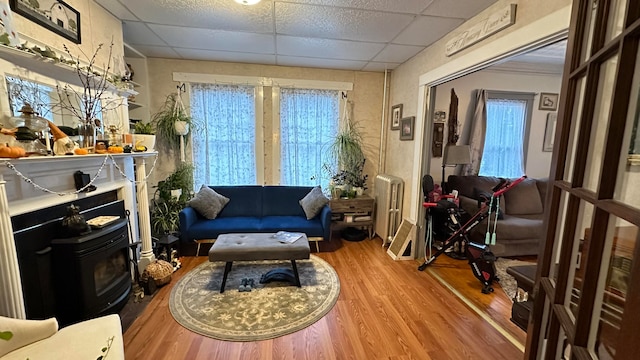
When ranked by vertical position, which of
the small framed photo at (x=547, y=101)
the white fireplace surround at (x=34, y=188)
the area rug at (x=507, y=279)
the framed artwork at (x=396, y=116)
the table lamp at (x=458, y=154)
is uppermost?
the small framed photo at (x=547, y=101)

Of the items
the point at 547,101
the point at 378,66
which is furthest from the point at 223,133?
the point at 547,101

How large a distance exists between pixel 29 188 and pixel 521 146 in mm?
5598

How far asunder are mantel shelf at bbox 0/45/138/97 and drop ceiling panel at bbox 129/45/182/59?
1345 millimetres

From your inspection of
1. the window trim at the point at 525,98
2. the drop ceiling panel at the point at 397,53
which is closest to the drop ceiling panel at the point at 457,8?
the drop ceiling panel at the point at 397,53

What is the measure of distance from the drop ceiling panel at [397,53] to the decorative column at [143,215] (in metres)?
2.95

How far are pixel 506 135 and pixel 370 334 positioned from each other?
384cm

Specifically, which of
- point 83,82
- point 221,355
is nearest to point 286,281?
point 221,355

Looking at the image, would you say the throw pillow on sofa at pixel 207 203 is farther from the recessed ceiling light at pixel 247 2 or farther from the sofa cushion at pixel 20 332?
the recessed ceiling light at pixel 247 2

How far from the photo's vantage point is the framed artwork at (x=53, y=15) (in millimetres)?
1668

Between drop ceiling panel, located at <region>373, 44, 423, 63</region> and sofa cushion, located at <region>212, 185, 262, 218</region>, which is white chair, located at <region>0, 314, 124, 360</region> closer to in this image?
sofa cushion, located at <region>212, 185, 262, 218</region>

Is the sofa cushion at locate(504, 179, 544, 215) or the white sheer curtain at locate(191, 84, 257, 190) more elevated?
the white sheer curtain at locate(191, 84, 257, 190)

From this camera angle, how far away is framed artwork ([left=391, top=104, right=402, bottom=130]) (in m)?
3.83

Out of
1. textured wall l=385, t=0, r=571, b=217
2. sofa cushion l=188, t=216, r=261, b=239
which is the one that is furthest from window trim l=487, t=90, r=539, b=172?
sofa cushion l=188, t=216, r=261, b=239

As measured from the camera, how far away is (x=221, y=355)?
1.85 m
